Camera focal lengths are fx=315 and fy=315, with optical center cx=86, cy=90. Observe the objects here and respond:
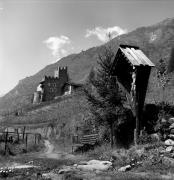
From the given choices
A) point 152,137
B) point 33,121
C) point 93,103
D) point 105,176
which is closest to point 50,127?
point 33,121

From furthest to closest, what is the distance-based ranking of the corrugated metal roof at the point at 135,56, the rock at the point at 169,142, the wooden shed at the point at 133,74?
1. the corrugated metal roof at the point at 135,56
2. the wooden shed at the point at 133,74
3. the rock at the point at 169,142

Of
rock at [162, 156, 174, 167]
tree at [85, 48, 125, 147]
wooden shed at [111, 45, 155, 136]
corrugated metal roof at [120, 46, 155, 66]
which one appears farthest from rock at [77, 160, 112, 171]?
corrugated metal roof at [120, 46, 155, 66]

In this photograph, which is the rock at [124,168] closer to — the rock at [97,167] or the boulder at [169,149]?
the rock at [97,167]

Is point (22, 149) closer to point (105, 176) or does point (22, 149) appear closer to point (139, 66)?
point (139, 66)

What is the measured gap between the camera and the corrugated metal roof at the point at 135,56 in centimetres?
2138

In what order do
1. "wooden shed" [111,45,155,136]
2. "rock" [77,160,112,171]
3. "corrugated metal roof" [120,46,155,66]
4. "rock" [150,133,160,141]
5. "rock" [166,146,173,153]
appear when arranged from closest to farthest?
1. "rock" [77,160,112,171]
2. "rock" [166,146,173,153]
3. "rock" [150,133,160,141]
4. "wooden shed" [111,45,155,136]
5. "corrugated metal roof" [120,46,155,66]

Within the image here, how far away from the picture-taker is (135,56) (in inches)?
877

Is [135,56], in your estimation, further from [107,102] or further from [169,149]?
[169,149]

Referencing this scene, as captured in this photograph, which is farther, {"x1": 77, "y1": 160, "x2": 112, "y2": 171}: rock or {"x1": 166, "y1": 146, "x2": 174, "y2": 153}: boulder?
{"x1": 166, "y1": 146, "x2": 174, "y2": 153}: boulder

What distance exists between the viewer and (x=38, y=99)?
378 ft

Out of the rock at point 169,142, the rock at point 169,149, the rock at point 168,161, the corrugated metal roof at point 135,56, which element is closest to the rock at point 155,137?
the rock at point 169,142

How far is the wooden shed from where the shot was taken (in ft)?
69.1

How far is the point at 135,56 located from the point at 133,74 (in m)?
1.57

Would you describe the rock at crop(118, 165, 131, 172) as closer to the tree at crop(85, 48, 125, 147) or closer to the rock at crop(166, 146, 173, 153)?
the rock at crop(166, 146, 173, 153)
